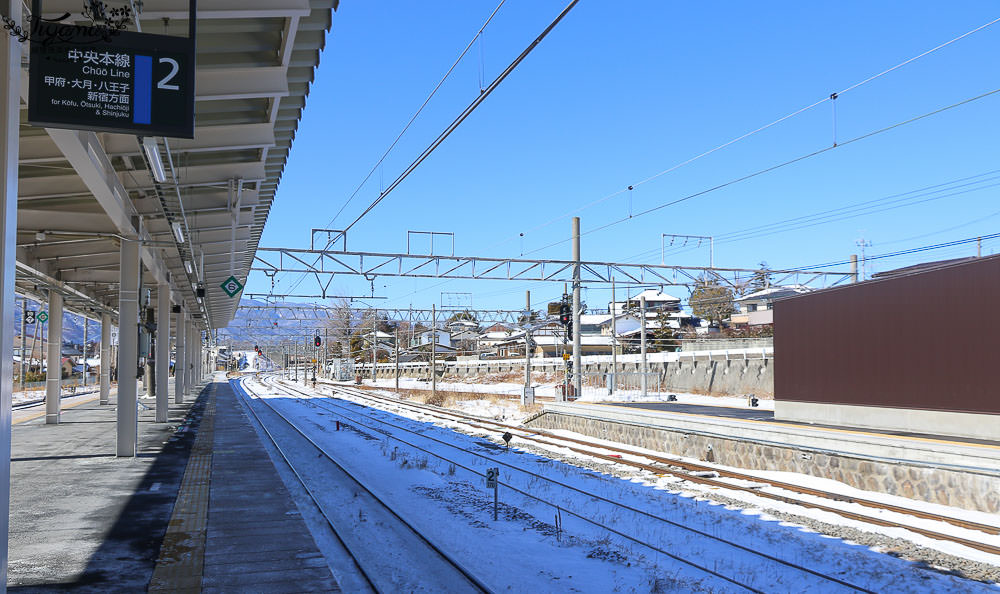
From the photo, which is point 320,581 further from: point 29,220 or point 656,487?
point 29,220

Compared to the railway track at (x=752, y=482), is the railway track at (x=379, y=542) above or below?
above

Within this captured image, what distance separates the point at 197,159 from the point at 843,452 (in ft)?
47.7

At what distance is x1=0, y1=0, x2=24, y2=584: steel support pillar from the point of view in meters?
5.61

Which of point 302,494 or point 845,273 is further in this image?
point 845,273

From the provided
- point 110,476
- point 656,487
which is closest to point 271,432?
point 110,476

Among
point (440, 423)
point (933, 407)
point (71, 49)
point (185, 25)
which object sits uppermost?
point (185, 25)

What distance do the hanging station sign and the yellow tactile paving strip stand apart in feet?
15.3

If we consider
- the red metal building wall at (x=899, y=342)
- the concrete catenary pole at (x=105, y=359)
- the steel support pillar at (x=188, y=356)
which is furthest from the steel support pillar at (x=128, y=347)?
the steel support pillar at (x=188, y=356)

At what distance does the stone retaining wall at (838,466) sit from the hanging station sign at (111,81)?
13.9 metres

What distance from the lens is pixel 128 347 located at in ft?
56.7

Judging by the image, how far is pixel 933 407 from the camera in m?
17.5

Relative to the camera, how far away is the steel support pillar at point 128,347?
1702 cm

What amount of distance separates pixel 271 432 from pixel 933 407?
67.4 ft

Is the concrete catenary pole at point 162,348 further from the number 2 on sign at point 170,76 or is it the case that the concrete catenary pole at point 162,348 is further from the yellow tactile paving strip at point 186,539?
the number 2 on sign at point 170,76
